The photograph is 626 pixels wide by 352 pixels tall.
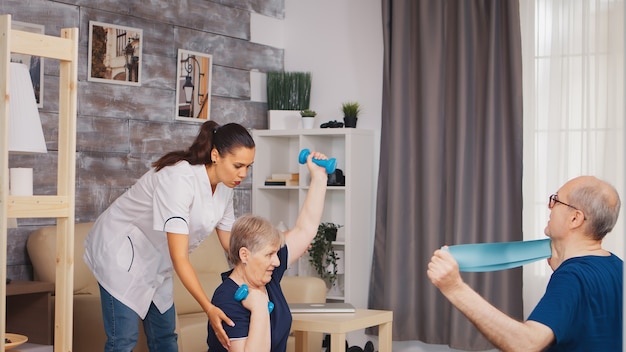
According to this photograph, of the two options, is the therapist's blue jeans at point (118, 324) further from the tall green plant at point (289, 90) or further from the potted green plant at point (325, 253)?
the tall green plant at point (289, 90)

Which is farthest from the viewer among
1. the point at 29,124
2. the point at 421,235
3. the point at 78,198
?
the point at 421,235

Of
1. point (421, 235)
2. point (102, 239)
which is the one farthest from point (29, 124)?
point (421, 235)

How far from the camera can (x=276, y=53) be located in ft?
19.1

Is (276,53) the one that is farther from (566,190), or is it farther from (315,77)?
(566,190)

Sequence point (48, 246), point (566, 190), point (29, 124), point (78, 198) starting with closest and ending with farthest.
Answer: point (566, 190)
point (29, 124)
point (48, 246)
point (78, 198)

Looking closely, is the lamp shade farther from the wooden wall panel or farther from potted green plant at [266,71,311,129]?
potted green plant at [266,71,311,129]

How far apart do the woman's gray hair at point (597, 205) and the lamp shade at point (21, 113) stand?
1935mm

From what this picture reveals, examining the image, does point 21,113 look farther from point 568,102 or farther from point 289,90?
point 568,102

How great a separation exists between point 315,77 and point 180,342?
7.82 feet

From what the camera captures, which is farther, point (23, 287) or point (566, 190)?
point (23, 287)

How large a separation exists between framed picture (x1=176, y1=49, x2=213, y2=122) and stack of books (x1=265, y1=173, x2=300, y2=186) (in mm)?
629

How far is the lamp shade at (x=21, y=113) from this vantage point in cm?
299

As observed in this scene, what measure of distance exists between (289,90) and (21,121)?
8.95ft

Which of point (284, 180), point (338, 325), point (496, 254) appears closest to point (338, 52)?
Answer: point (284, 180)
